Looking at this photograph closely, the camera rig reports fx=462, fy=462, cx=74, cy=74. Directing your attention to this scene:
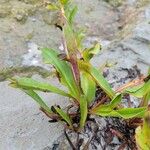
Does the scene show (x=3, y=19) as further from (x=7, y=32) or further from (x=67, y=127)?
(x=67, y=127)

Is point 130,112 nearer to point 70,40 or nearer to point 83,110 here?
point 83,110

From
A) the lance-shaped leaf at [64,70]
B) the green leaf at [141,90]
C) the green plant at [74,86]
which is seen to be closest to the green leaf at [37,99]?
the green plant at [74,86]

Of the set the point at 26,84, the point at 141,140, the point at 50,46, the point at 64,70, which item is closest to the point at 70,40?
the point at 64,70

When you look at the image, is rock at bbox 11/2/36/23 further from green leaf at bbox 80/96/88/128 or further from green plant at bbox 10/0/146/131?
green leaf at bbox 80/96/88/128

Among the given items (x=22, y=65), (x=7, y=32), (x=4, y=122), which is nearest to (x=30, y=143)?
(x=4, y=122)

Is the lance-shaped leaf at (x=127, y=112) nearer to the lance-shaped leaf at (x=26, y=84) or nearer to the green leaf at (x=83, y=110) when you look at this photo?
the green leaf at (x=83, y=110)

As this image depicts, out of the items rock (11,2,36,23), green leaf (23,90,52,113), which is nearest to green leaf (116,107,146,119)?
green leaf (23,90,52,113)
